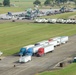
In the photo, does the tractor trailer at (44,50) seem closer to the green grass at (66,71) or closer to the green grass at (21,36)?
the green grass at (21,36)

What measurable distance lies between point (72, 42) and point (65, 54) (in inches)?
883

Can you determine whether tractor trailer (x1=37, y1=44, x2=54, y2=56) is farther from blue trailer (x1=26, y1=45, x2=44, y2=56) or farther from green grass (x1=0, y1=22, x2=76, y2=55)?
green grass (x1=0, y1=22, x2=76, y2=55)

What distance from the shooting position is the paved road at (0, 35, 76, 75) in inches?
2702

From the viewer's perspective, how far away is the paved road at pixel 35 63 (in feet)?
225

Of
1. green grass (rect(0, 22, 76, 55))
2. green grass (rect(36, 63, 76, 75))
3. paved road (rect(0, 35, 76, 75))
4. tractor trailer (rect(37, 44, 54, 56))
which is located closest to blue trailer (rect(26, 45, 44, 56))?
tractor trailer (rect(37, 44, 54, 56))

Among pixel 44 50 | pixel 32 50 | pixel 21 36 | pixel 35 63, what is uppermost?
pixel 32 50

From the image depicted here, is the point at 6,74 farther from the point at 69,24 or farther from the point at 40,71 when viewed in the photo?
the point at 69,24

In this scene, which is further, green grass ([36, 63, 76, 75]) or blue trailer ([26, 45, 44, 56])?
blue trailer ([26, 45, 44, 56])

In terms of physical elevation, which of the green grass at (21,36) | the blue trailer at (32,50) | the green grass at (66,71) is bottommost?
the green grass at (21,36)

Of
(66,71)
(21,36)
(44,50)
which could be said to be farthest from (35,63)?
(21,36)

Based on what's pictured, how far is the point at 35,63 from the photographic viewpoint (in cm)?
7631

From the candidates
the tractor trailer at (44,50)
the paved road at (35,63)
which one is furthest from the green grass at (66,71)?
the tractor trailer at (44,50)

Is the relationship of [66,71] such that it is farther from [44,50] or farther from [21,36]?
[21,36]

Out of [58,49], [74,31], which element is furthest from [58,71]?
[74,31]
